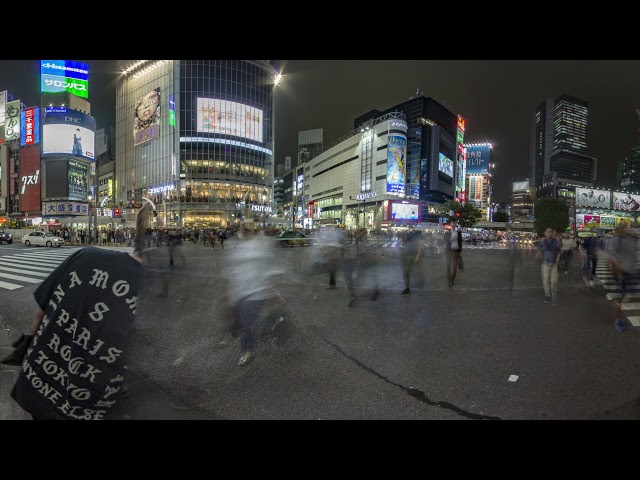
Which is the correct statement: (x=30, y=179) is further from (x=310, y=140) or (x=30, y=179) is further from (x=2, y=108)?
(x=310, y=140)

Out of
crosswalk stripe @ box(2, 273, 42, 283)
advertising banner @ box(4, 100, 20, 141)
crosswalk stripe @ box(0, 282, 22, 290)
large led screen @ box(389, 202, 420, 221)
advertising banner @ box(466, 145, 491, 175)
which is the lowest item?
crosswalk stripe @ box(0, 282, 22, 290)

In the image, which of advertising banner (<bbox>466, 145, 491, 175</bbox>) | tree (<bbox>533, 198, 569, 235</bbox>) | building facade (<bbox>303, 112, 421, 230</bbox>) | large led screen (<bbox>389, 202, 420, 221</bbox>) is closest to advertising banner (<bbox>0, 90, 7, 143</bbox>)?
building facade (<bbox>303, 112, 421, 230</bbox>)

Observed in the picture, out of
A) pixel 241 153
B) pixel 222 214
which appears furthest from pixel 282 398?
pixel 241 153

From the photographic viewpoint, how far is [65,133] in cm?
6153

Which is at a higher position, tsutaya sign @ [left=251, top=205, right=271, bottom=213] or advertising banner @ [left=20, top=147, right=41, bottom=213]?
advertising banner @ [left=20, top=147, right=41, bottom=213]

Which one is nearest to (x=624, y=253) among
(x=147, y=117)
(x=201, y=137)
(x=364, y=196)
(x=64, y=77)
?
(x=364, y=196)

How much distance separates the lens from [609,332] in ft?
17.7

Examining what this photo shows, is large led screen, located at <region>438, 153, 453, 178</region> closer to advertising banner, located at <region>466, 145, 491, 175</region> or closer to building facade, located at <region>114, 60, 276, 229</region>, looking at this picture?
building facade, located at <region>114, 60, 276, 229</region>

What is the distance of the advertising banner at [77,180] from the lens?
63938mm

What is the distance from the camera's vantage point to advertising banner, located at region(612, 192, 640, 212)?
70.9 m

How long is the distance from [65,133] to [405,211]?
2961 inches

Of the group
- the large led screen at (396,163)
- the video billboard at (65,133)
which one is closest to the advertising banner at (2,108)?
the video billboard at (65,133)

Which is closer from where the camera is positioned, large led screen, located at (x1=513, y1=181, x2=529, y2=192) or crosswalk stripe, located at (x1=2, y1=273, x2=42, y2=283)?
crosswalk stripe, located at (x1=2, y1=273, x2=42, y2=283)

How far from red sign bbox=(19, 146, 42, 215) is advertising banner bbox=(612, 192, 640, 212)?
130152 millimetres
